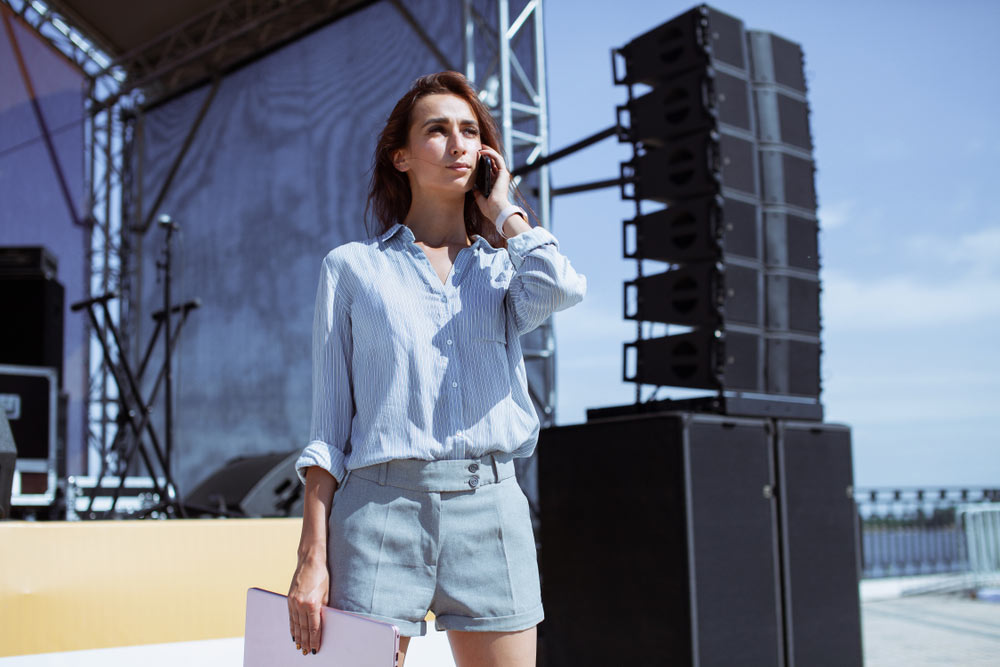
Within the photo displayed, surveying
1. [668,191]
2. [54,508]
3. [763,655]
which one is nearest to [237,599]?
[763,655]

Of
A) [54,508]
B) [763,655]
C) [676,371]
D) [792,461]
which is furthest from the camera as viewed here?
[54,508]

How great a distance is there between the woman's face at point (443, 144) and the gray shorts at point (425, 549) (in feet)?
1.24

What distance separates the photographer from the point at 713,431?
2.51m

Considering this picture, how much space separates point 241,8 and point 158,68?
1.12 metres

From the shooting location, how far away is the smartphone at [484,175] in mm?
1182

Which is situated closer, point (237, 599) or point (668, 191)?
point (237, 599)

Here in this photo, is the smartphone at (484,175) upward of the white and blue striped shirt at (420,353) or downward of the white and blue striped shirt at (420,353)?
upward

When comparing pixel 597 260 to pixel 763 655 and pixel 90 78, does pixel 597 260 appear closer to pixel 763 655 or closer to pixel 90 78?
pixel 763 655

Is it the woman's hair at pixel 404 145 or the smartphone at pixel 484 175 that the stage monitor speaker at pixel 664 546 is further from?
the smartphone at pixel 484 175

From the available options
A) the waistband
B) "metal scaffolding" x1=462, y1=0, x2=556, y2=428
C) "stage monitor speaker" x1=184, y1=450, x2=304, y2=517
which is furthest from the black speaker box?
the waistband

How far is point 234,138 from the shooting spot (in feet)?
29.9

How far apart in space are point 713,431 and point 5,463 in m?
1.78

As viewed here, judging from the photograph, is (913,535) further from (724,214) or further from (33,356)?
(33,356)

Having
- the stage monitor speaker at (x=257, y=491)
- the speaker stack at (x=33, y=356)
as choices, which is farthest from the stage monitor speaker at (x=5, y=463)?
the speaker stack at (x=33, y=356)
